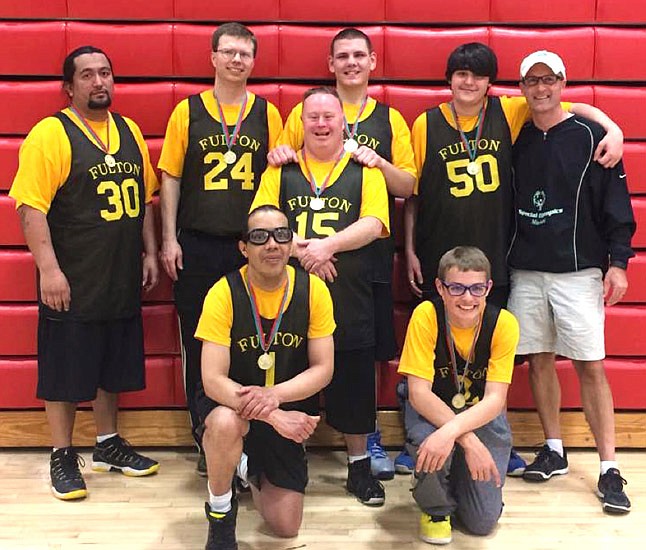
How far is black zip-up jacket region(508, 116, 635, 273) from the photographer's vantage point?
322 centimetres

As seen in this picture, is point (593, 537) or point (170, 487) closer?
point (593, 537)

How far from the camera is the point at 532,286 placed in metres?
3.36

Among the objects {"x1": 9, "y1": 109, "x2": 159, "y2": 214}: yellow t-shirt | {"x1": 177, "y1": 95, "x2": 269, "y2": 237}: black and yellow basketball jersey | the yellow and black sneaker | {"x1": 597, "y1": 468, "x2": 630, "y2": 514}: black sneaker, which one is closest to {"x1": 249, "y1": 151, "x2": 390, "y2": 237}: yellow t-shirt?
{"x1": 177, "y1": 95, "x2": 269, "y2": 237}: black and yellow basketball jersey

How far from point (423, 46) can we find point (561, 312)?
52.3 inches

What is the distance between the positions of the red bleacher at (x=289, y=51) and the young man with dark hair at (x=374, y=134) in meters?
0.23

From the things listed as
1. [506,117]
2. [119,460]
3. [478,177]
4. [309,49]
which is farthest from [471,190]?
[119,460]

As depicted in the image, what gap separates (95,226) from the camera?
3260 millimetres

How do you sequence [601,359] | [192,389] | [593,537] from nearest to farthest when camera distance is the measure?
1. [593,537]
2. [601,359]
3. [192,389]

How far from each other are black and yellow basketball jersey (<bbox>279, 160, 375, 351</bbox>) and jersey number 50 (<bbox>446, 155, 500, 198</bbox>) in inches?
17.7

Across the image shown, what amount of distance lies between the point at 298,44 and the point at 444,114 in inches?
29.3

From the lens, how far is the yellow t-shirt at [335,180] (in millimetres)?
3111

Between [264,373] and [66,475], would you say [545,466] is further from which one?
[66,475]

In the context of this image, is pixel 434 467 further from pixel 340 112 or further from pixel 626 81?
pixel 626 81

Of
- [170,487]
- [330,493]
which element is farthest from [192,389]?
[330,493]
